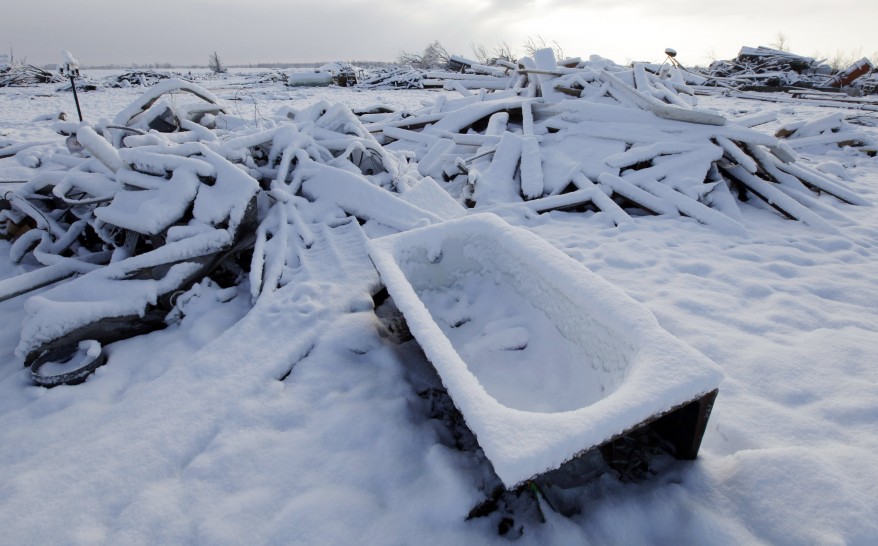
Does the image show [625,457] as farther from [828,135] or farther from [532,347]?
[828,135]

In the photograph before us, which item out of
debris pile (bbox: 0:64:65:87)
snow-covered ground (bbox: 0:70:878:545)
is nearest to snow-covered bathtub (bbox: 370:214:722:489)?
snow-covered ground (bbox: 0:70:878:545)

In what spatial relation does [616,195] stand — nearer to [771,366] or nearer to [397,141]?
[771,366]

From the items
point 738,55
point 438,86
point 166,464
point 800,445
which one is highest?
point 738,55

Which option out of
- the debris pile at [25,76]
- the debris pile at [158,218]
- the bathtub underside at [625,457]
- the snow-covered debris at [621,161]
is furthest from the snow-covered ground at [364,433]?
the debris pile at [25,76]

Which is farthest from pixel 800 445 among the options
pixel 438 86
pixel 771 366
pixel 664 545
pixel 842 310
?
pixel 438 86

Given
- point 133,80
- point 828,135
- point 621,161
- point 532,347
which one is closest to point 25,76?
point 133,80

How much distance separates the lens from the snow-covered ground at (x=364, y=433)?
63.0 inches

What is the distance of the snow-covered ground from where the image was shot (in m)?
1.60

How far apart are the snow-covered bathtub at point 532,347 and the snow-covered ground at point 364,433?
1.14ft

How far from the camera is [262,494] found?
1.78m

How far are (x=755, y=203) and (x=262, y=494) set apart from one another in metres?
5.51

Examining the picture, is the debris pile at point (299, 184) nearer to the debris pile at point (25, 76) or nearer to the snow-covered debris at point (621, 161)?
the snow-covered debris at point (621, 161)

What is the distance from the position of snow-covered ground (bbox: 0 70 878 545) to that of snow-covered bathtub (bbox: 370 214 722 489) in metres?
0.35

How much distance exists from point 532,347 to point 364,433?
101cm
